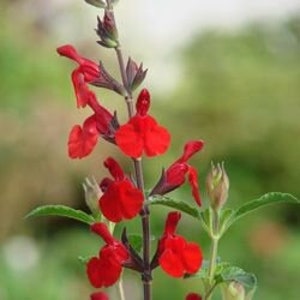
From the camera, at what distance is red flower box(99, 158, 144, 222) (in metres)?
0.79

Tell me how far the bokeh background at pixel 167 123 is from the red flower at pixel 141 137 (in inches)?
88.5

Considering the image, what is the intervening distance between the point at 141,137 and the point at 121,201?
52 mm

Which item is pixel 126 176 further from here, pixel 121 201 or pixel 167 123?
pixel 167 123

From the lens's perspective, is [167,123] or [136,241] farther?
[167,123]

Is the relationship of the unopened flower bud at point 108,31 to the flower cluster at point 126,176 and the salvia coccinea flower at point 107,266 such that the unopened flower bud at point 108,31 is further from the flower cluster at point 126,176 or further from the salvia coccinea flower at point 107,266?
the salvia coccinea flower at point 107,266

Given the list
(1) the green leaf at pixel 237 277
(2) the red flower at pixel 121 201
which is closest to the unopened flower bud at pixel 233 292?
(1) the green leaf at pixel 237 277

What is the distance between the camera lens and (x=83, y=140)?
2.76 feet

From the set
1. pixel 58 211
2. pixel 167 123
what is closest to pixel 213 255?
pixel 58 211

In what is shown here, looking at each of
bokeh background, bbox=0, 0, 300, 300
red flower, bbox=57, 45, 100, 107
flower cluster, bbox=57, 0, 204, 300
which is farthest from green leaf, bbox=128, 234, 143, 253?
bokeh background, bbox=0, 0, 300, 300

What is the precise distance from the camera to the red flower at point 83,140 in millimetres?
837

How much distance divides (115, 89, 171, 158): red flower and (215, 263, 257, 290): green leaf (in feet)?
0.37

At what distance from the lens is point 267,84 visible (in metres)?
5.14

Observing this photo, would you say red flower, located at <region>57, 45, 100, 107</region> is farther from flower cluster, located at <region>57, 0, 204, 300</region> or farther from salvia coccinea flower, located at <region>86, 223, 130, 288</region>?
salvia coccinea flower, located at <region>86, 223, 130, 288</region>

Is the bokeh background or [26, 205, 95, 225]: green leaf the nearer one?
[26, 205, 95, 225]: green leaf
